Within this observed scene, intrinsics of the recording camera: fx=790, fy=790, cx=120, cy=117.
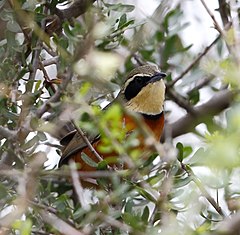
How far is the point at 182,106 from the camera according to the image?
3.88m

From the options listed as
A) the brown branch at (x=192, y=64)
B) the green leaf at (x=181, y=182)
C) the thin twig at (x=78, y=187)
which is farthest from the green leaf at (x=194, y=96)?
the thin twig at (x=78, y=187)

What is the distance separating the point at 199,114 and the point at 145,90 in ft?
1.33

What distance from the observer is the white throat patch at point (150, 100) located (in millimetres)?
3986

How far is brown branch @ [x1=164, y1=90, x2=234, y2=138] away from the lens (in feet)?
12.9

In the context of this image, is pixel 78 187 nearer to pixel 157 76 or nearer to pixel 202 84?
pixel 157 76

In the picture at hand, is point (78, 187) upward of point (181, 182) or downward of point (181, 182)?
upward

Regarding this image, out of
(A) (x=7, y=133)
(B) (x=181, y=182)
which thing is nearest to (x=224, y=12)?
A: (B) (x=181, y=182)

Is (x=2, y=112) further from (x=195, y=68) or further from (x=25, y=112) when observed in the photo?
(x=195, y=68)

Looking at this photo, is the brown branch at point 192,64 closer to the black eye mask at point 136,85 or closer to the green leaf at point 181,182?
the black eye mask at point 136,85

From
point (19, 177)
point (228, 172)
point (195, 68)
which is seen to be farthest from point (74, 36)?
point (195, 68)

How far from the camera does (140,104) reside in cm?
422

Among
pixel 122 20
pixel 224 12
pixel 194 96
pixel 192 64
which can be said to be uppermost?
pixel 122 20

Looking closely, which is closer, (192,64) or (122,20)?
(122,20)

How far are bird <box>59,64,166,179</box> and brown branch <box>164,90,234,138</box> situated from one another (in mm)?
77
